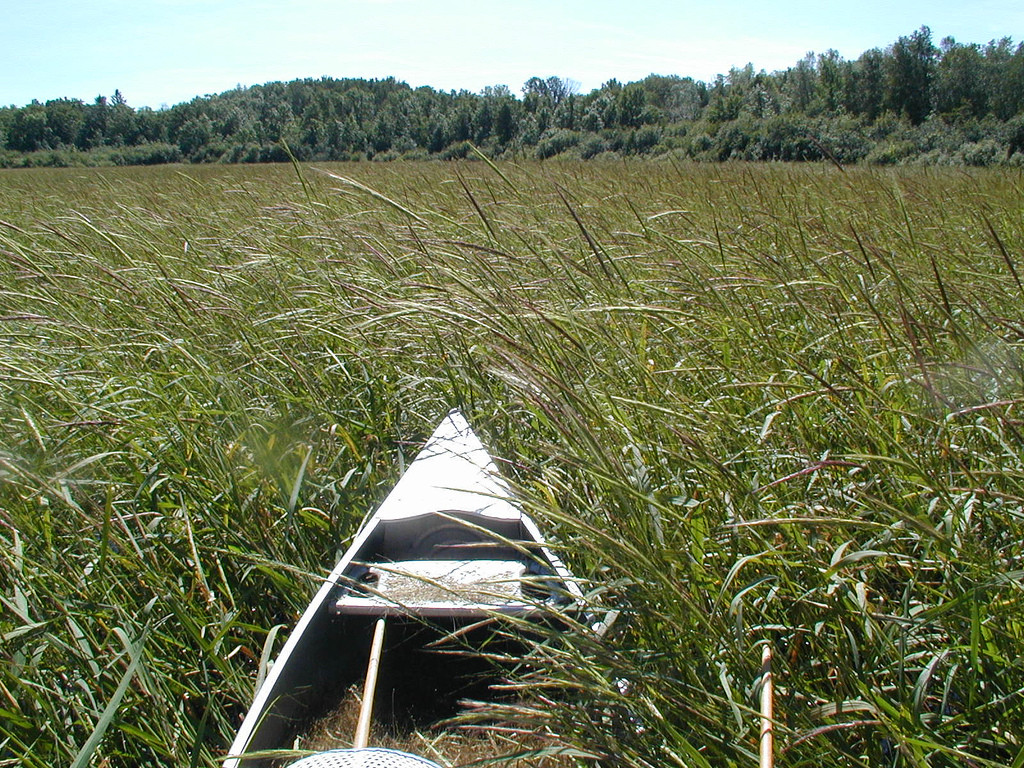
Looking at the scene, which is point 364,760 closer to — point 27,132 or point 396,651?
point 396,651

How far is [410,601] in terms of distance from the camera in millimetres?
1608

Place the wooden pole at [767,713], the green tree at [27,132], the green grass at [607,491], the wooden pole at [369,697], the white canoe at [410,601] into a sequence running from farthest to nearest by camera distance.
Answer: the green tree at [27,132]
the white canoe at [410,601]
the wooden pole at [369,697]
the green grass at [607,491]
the wooden pole at [767,713]

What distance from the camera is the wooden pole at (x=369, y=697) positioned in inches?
47.0

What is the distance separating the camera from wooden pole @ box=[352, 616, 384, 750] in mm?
1194

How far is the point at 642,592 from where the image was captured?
115 cm

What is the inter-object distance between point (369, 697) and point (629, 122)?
2846 centimetres

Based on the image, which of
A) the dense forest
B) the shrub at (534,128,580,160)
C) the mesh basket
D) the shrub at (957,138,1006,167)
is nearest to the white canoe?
the mesh basket

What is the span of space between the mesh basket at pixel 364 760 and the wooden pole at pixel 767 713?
1.55ft

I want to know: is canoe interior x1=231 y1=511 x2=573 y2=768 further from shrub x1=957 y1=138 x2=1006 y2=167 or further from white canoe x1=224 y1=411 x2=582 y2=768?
shrub x1=957 y1=138 x2=1006 y2=167

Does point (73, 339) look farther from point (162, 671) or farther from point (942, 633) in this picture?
point (942, 633)

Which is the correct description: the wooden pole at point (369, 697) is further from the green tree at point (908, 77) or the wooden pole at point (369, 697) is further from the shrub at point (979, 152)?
the green tree at point (908, 77)

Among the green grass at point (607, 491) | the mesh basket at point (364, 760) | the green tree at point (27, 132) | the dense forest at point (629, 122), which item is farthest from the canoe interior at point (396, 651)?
the green tree at point (27, 132)

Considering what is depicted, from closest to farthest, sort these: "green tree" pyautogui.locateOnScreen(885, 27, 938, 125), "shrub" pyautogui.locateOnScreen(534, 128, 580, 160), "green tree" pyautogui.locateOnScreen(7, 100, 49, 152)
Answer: "shrub" pyautogui.locateOnScreen(534, 128, 580, 160), "green tree" pyautogui.locateOnScreen(885, 27, 938, 125), "green tree" pyautogui.locateOnScreen(7, 100, 49, 152)

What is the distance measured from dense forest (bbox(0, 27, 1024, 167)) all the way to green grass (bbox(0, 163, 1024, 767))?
424 centimetres
